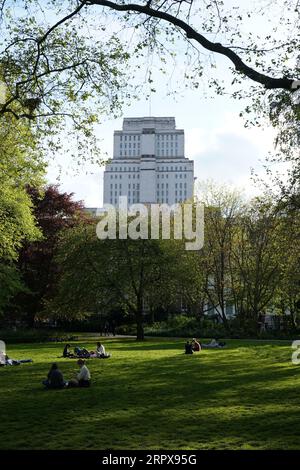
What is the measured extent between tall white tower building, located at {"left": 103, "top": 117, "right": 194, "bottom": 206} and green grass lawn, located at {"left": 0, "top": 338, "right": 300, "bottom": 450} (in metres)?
162

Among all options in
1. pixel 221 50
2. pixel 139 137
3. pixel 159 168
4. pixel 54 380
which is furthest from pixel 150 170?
pixel 221 50

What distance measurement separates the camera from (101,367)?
21.5 metres

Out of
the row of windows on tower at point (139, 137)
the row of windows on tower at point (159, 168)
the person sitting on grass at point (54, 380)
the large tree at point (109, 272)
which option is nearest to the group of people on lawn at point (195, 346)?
the large tree at point (109, 272)

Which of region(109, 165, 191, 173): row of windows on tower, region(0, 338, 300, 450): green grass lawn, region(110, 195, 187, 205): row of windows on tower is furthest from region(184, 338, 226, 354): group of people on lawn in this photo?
region(109, 165, 191, 173): row of windows on tower

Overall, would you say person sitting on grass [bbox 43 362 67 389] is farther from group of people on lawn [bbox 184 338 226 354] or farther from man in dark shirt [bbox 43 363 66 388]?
group of people on lawn [bbox 184 338 226 354]

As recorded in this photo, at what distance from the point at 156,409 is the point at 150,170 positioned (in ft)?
573

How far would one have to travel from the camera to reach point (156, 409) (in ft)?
40.4

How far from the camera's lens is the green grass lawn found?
9312 millimetres

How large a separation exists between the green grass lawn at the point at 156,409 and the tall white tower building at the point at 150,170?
162m

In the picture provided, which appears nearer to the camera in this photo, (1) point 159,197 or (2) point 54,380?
(2) point 54,380

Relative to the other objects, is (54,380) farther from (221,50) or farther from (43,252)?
(43,252)
